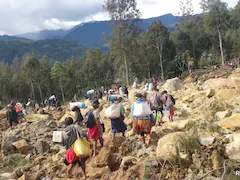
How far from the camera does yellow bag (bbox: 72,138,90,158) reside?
16.9 ft

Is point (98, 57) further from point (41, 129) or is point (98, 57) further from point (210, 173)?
point (210, 173)

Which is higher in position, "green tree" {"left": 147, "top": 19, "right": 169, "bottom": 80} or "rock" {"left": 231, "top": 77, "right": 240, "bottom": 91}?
"green tree" {"left": 147, "top": 19, "right": 169, "bottom": 80}

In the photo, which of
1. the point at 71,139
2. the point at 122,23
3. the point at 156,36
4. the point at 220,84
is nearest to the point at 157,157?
the point at 71,139

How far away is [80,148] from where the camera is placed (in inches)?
203

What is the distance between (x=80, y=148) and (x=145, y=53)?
107ft

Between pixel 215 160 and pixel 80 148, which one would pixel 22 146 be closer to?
pixel 80 148

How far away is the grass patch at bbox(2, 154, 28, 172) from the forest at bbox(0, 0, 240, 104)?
19.4m

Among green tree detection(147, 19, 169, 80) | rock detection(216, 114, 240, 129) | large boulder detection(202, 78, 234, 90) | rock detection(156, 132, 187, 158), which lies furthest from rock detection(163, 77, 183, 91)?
green tree detection(147, 19, 169, 80)

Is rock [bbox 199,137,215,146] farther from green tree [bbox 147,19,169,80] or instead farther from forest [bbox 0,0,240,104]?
green tree [bbox 147,19,169,80]

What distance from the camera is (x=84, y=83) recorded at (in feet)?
178

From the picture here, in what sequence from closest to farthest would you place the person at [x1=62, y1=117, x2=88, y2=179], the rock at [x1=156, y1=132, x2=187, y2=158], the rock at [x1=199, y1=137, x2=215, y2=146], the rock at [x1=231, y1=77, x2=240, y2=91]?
1. the rock at [x1=156, y1=132, x2=187, y2=158]
2. the rock at [x1=199, y1=137, x2=215, y2=146]
3. the person at [x1=62, y1=117, x2=88, y2=179]
4. the rock at [x1=231, y1=77, x2=240, y2=91]

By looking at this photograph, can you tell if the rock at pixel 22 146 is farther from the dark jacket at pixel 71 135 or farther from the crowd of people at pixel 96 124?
the dark jacket at pixel 71 135

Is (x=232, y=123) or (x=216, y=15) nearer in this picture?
(x=232, y=123)

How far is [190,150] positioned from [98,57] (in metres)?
48.8
